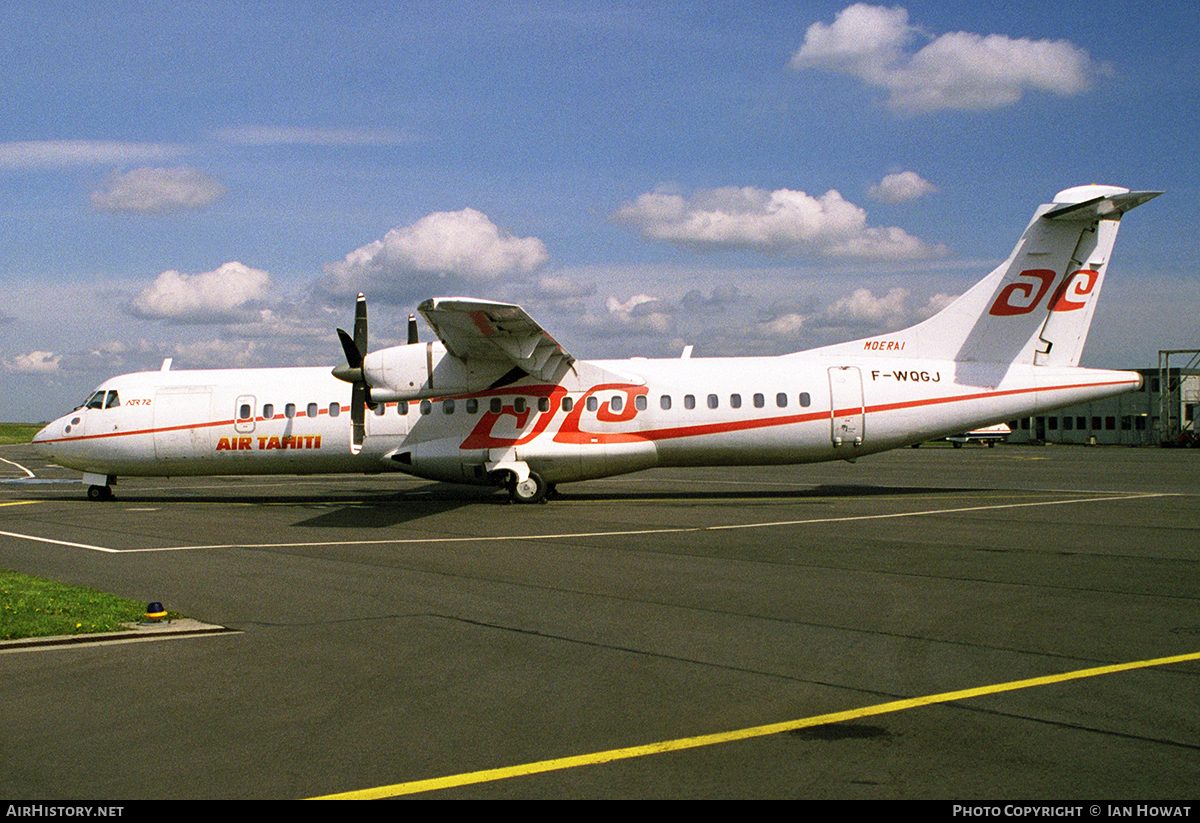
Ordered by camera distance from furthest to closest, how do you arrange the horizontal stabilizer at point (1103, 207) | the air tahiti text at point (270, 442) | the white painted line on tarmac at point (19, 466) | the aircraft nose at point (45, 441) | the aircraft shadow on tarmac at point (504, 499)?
the white painted line on tarmac at point (19, 466) → the aircraft nose at point (45, 441) → the air tahiti text at point (270, 442) → the horizontal stabilizer at point (1103, 207) → the aircraft shadow on tarmac at point (504, 499)

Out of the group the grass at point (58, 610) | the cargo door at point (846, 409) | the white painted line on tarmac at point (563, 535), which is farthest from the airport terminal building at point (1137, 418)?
the grass at point (58, 610)

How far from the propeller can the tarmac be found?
5316mm

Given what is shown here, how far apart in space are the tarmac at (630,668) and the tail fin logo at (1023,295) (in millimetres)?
6782

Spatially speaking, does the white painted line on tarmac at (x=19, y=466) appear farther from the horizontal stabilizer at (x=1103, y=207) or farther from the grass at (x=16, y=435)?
the horizontal stabilizer at (x=1103, y=207)

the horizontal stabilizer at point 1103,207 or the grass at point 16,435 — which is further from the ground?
the horizontal stabilizer at point 1103,207

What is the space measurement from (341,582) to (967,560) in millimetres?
8164

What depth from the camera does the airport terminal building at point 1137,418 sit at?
64000 millimetres

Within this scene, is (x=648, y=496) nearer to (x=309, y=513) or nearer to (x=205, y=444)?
(x=309, y=513)

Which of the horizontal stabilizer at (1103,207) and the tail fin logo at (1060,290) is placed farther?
the tail fin logo at (1060,290)

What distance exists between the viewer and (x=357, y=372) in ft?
64.6

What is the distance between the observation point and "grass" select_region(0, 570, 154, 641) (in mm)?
8070

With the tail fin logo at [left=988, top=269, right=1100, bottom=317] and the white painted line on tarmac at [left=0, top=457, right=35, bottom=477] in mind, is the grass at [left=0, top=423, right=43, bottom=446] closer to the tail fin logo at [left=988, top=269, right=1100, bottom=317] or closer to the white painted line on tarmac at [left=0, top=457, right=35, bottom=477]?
the white painted line on tarmac at [left=0, top=457, right=35, bottom=477]

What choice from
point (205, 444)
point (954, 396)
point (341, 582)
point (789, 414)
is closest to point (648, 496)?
point (789, 414)

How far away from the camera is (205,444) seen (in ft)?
70.9
